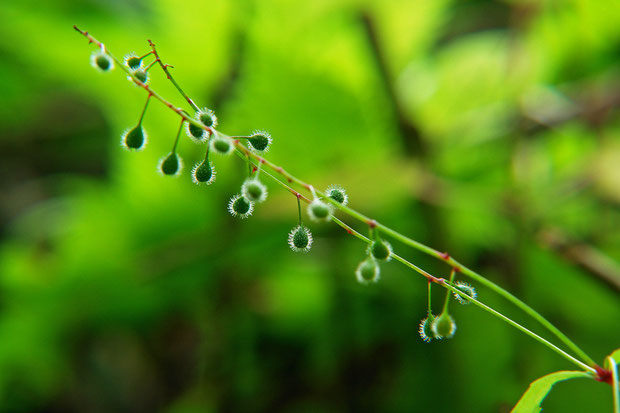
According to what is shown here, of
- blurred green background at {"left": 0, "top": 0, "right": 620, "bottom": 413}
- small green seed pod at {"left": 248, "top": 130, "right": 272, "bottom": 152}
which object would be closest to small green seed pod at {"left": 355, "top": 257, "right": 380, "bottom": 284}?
small green seed pod at {"left": 248, "top": 130, "right": 272, "bottom": 152}

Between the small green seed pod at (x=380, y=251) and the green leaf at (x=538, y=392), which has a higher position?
the small green seed pod at (x=380, y=251)

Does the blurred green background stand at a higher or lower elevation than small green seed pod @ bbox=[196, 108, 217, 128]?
higher

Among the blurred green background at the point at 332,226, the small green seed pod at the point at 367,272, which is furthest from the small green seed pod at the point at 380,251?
the blurred green background at the point at 332,226

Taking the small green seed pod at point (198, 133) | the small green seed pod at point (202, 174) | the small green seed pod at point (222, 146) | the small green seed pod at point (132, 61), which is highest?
the small green seed pod at point (132, 61)

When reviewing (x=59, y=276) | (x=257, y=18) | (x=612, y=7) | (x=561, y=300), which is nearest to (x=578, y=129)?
(x=612, y=7)

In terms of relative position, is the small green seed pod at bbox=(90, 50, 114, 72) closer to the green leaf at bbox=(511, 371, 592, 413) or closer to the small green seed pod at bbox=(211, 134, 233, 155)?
the small green seed pod at bbox=(211, 134, 233, 155)

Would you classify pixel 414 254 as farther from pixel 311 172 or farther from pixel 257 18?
pixel 257 18

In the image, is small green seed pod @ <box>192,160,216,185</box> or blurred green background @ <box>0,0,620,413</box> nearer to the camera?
small green seed pod @ <box>192,160,216,185</box>

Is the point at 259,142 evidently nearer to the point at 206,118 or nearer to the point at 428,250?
the point at 206,118

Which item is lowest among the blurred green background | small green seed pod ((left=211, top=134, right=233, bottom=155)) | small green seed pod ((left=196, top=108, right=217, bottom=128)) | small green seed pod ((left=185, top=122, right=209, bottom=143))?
small green seed pod ((left=211, top=134, right=233, bottom=155))

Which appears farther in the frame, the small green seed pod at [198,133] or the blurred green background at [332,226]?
the blurred green background at [332,226]

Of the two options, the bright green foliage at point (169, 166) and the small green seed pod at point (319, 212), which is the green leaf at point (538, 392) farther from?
the bright green foliage at point (169, 166)
